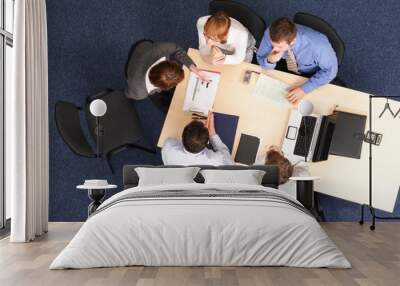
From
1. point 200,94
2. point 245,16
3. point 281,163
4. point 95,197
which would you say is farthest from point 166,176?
point 245,16

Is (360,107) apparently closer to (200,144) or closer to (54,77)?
(200,144)

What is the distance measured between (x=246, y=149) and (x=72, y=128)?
192 cm

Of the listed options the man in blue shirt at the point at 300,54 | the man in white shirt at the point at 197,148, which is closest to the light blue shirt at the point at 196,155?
the man in white shirt at the point at 197,148

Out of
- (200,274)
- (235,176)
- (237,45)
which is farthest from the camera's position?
(237,45)

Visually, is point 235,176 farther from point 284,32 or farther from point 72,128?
point 72,128

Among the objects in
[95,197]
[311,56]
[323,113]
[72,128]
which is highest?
[311,56]

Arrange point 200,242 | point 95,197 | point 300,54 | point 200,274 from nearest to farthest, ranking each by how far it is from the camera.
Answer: point 200,274 → point 200,242 → point 95,197 → point 300,54

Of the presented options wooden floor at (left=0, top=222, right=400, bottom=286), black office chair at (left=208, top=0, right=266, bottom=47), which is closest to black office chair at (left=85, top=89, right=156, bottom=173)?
black office chair at (left=208, top=0, right=266, bottom=47)

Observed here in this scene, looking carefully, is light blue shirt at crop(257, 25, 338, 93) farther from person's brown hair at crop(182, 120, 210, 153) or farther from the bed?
the bed

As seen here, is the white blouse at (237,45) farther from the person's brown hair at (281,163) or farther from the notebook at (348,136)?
the notebook at (348,136)

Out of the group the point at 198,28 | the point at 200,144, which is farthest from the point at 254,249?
the point at 198,28

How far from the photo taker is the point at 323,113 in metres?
6.36

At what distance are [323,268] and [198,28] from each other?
346 centimetres

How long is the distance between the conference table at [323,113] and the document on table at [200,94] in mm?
54
